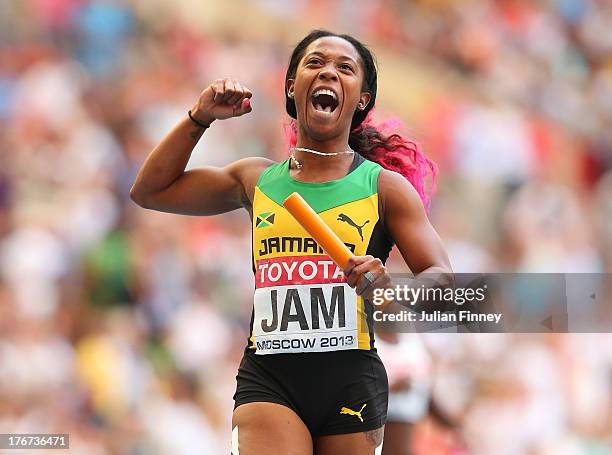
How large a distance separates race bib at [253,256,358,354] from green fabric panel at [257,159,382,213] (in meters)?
0.16

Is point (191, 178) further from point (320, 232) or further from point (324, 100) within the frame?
point (320, 232)

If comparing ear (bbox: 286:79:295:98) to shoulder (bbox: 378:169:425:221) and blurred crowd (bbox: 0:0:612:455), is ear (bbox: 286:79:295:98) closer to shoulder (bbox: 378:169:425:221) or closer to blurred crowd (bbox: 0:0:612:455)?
shoulder (bbox: 378:169:425:221)

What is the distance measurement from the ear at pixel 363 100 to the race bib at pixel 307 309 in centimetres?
55

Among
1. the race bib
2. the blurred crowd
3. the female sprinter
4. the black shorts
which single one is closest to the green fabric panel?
the female sprinter

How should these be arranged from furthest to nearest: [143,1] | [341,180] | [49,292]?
[143,1] → [49,292] → [341,180]

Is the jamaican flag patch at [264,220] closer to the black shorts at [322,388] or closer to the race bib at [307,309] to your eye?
the race bib at [307,309]

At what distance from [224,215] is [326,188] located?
2867 mm


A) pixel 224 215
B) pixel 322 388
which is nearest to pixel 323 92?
pixel 322 388

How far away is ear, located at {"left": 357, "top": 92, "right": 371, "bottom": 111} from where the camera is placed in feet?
9.53

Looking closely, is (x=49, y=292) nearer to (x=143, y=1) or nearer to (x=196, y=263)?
(x=196, y=263)

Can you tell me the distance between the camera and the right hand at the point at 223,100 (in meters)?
2.75

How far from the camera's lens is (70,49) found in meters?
5.52

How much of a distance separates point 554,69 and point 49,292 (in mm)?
Answer: 3126

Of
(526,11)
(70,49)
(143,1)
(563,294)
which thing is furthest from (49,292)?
(526,11)
